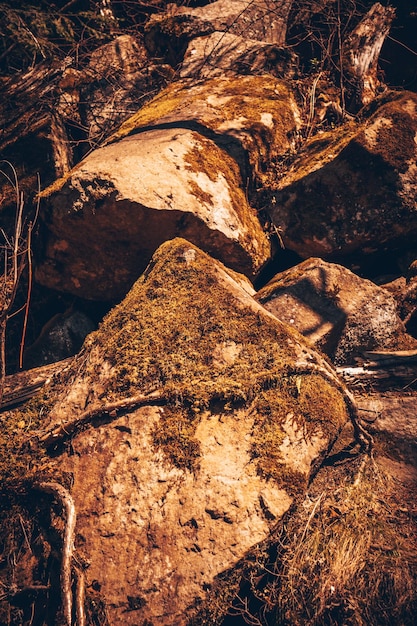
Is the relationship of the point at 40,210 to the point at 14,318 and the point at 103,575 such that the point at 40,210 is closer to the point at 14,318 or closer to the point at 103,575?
the point at 14,318

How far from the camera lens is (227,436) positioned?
253cm

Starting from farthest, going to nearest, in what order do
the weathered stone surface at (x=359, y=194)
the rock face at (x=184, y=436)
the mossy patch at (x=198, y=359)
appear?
the weathered stone surface at (x=359, y=194)
the mossy patch at (x=198, y=359)
the rock face at (x=184, y=436)

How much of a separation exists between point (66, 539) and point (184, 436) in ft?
2.42

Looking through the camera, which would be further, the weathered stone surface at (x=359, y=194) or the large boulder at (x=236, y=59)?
the large boulder at (x=236, y=59)

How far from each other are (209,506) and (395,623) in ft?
3.28

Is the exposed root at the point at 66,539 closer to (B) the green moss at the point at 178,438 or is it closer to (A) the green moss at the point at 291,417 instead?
(B) the green moss at the point at 178,438

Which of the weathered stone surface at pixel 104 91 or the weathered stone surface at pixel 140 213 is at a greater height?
the weathered stone surface at pixel 104 91

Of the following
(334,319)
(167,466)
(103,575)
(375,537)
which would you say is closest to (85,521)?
(103,575)

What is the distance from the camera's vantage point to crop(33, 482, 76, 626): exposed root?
7.04ft

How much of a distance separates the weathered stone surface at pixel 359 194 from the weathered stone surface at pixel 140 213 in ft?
1.15

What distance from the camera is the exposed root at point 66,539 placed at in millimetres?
2145

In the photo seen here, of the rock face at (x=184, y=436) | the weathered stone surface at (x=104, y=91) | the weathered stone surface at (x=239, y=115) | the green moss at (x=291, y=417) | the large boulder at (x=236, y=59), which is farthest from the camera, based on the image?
the weathered stone surface at (x=104, y=91)

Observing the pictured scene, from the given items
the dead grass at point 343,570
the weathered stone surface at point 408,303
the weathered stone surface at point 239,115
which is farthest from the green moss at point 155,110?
the dead grass at point 343,570

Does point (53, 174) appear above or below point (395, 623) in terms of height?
above
